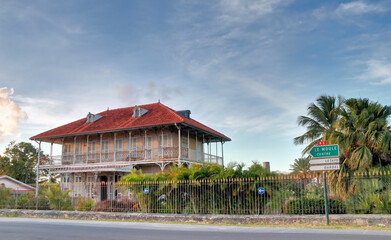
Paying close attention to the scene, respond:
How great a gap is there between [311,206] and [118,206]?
29.1ft

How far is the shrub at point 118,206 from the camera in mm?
16598

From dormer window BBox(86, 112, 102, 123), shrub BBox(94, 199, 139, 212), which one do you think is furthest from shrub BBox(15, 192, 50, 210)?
dormer window BBox(86, 112, 102, 123)

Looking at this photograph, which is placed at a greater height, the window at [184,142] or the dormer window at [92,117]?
the dormer window at [92,117]

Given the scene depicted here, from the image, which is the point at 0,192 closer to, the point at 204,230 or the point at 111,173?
the point at 111,173

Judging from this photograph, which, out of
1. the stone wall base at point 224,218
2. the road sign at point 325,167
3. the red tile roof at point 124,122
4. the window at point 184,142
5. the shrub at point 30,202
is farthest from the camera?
the window at point 184,142

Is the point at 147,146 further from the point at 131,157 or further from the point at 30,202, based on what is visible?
the point at 30,202

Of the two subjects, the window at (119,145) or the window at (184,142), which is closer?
the window at (184,142)

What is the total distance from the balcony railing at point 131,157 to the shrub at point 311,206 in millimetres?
12698

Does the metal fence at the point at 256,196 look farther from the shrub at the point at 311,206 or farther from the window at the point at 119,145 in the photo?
the window at the point at 119,145

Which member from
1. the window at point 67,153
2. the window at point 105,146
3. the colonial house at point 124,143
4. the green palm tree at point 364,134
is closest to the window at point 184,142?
the colonial house at point 124,143

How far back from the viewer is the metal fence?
12.8 m

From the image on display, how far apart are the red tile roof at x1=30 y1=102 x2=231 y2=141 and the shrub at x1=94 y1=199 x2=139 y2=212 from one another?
8.67 metres

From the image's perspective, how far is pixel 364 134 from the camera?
16.1 metres

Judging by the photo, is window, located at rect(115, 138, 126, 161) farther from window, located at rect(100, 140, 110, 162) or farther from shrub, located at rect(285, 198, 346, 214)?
shrub, located at rect(285, 198, 346, 214)
